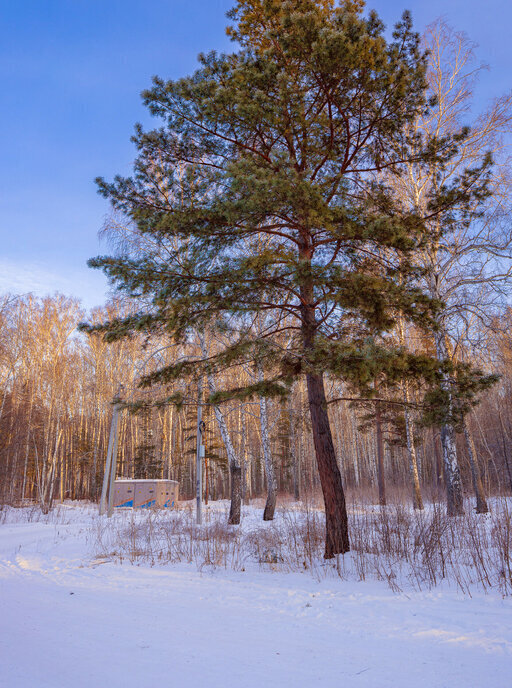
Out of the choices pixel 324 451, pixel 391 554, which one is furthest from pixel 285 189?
pixel 391 554

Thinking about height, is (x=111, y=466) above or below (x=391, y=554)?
above

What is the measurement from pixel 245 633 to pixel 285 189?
4.67 m

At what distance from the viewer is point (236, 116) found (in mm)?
6355

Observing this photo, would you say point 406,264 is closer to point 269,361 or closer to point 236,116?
point 269,361

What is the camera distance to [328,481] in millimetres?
6180

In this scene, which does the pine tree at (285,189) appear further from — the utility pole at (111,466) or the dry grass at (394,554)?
the utility pole at (111,466)

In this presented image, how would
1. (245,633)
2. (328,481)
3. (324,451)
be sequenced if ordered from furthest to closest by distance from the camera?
1. (324,451)
2. (328,481)
3. (245,633)

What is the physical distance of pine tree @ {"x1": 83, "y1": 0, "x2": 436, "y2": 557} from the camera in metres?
5.49

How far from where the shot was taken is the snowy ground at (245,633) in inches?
96.7

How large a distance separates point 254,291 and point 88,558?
16.7 feet

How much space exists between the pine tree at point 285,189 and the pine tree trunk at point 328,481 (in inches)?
0.8

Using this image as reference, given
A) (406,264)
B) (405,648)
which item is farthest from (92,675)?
(406,264)

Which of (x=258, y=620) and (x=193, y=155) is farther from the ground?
(x=193, y=155)

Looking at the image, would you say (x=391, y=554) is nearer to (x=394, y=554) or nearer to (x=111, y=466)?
(x=394, y=554)
